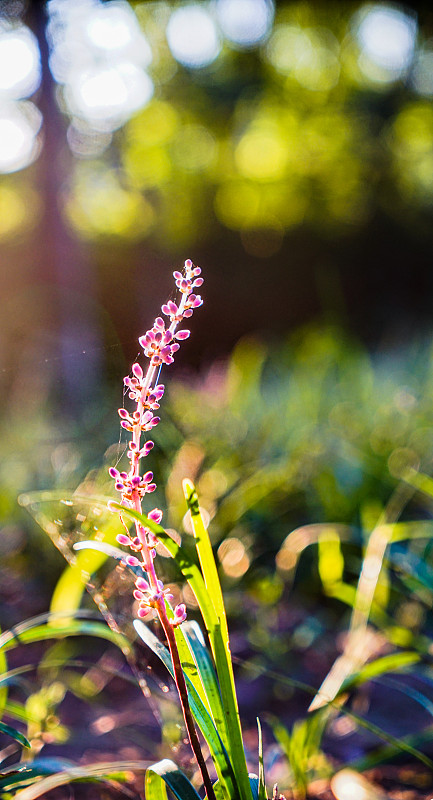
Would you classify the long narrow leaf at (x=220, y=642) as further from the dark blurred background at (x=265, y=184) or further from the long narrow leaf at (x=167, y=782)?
the dark blurred background at (x=265, y=184)

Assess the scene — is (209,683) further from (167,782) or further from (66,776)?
(66,776)

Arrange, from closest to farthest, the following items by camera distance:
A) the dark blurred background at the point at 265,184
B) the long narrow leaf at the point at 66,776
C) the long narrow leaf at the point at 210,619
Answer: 1. the long narrow leaf at the point at 210,619
2. the long narrow leaf at the point at 66,776
3. the dark blurred background at the point at 265,184

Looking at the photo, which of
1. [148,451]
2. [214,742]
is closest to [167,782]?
[214,742]

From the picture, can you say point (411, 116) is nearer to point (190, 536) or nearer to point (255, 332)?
point (255, 332)

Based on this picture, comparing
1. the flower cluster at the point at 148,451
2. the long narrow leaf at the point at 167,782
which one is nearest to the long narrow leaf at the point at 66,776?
the long narrow leaf at the point at 167,782

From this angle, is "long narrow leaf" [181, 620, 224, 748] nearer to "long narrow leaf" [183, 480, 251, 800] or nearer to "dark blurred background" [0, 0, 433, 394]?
"long narrow leaf" [183, 480, 251, 800]

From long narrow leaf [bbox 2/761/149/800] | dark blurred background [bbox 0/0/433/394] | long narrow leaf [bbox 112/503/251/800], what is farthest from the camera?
dark blurred background [bbox 0/0/433/394]

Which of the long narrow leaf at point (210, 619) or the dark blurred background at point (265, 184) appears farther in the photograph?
the dark blurred background at point (265, 184)

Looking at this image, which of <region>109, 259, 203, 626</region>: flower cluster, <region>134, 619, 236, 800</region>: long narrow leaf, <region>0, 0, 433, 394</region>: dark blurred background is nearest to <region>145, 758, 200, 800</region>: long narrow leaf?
<region>134, 619, 236, 800</region>: long narrow leaf
